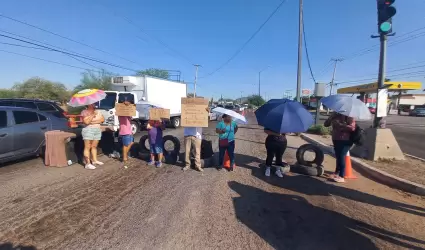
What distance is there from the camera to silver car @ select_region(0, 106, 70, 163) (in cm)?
619

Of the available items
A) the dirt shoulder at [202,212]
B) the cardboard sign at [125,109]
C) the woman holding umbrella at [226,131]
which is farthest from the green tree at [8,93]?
the woman holding umbrella at [226,131]

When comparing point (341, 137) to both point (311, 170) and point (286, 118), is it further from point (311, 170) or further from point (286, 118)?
point (286, 118)

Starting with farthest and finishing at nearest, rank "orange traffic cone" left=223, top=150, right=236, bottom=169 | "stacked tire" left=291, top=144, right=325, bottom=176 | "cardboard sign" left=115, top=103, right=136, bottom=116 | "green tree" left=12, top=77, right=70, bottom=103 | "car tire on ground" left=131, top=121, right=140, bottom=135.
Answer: "green tree" left=12, top=77, right=70, bottom=103 → "car tire on ground" left=131, top=121, right=140, bottom=135 → "cardboard sign" left=115, top=103, right=136, bottom=116 → "orange traffic cone" left=223, top=150, right=236, bottom=169 → "stacked tire" left=291, top=144, right=325, bottom=176

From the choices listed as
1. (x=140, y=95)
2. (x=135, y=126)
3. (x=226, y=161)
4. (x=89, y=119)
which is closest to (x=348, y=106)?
(x=226, y=161)

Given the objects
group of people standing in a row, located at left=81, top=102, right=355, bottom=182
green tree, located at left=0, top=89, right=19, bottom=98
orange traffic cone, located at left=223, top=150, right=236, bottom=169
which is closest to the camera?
group of people standing in a row, located at left=81, top=102, right=355, bottom=182

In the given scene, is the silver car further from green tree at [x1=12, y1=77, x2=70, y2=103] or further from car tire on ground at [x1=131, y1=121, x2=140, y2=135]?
green tree at [x1=12, y1=77, x2=70, y2=103]

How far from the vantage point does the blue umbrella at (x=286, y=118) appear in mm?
5500

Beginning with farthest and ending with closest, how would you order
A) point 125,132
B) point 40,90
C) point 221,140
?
1. point 40,90
2. point 125,132
3. point 221,140

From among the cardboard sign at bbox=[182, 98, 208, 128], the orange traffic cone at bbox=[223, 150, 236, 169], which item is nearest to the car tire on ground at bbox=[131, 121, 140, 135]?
the cardboard sign at bbox=[182, 98, 208, 128]

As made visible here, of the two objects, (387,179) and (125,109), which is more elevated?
(125,109)

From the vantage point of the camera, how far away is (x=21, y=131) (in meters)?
6.54

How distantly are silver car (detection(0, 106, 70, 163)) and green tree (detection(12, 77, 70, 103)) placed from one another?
48.2 meters

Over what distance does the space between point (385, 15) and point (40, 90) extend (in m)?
58.7

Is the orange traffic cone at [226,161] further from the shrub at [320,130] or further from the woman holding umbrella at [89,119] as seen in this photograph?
the shrub at [320,130]
